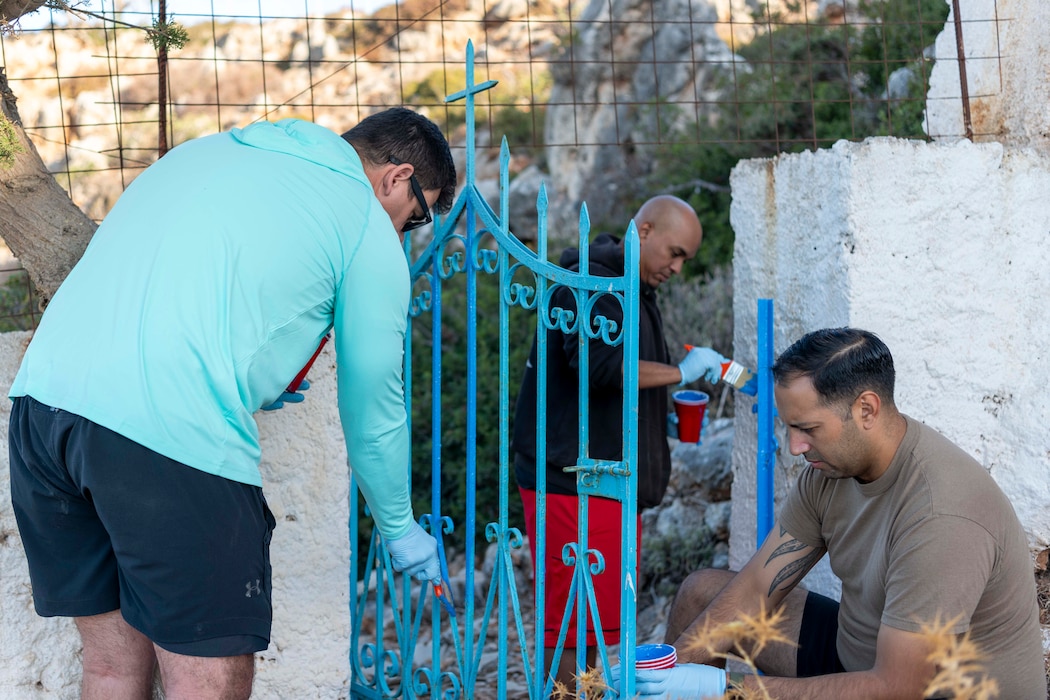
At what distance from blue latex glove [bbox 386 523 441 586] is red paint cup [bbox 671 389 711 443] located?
1.02m

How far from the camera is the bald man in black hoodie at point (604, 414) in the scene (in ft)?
10.0

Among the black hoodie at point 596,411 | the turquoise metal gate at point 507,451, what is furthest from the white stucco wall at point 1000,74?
the turquoise metal gate at point 507,451

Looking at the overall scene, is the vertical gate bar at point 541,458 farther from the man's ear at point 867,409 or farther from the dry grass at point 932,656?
the man's ear at point 867,409

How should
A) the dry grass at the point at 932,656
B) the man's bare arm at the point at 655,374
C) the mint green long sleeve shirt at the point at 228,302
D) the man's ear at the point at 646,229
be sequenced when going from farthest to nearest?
the man's ear at the point at 646,229 → the man's bare arm at the point at 655,374 → the mint green long sleeve shirt at the point at 228,302 → the dry grass at the point at 932,656

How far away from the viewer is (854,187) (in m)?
2.90

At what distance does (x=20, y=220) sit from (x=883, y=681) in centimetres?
227

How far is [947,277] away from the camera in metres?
3.00

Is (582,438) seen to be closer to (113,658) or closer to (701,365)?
(701,365)

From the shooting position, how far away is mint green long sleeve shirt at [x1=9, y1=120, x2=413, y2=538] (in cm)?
190

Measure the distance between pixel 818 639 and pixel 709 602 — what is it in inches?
12.5

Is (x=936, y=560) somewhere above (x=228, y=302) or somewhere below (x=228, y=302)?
below

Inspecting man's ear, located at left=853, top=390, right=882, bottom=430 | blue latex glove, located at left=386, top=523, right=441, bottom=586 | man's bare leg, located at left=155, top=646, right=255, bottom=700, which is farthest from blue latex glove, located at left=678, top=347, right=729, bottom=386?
man's bare leg, located at left=155, top=646, right=255, bottom=700

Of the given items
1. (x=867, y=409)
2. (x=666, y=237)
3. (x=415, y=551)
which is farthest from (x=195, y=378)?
(x=666, y=237)

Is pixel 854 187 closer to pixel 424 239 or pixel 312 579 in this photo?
pixel 312 579
